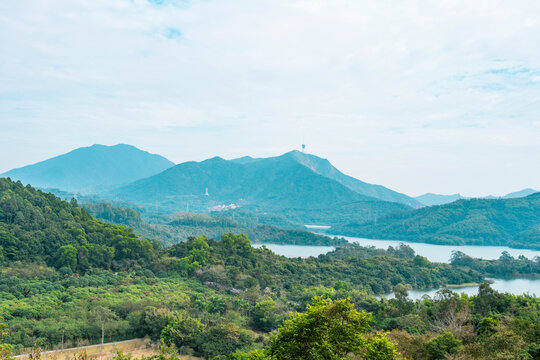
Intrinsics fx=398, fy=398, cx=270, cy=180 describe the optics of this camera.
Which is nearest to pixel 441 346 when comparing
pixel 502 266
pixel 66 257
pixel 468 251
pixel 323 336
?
pixel 323 336

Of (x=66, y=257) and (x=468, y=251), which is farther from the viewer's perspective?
(x=468, y=251)

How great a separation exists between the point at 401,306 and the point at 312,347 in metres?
12.4

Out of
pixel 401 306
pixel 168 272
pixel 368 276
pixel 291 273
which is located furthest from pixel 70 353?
pixel 368 276

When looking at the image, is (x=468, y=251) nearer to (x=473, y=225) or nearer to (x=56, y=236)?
(x=473, y=225)

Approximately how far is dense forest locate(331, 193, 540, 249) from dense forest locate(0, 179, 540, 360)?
4894cm

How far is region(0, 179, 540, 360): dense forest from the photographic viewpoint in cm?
925

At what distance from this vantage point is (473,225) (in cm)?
7912

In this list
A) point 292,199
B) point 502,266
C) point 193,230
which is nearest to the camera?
point 502,266

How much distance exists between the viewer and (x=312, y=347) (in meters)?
8.07

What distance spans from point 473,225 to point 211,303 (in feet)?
242

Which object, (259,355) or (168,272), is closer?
(259,355)

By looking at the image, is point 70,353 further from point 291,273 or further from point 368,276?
point 368,276

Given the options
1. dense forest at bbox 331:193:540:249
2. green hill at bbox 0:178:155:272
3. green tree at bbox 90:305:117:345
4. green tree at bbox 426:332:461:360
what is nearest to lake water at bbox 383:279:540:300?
green hill at bbox 0:178:155:272

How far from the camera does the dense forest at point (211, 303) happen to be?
9.25m
